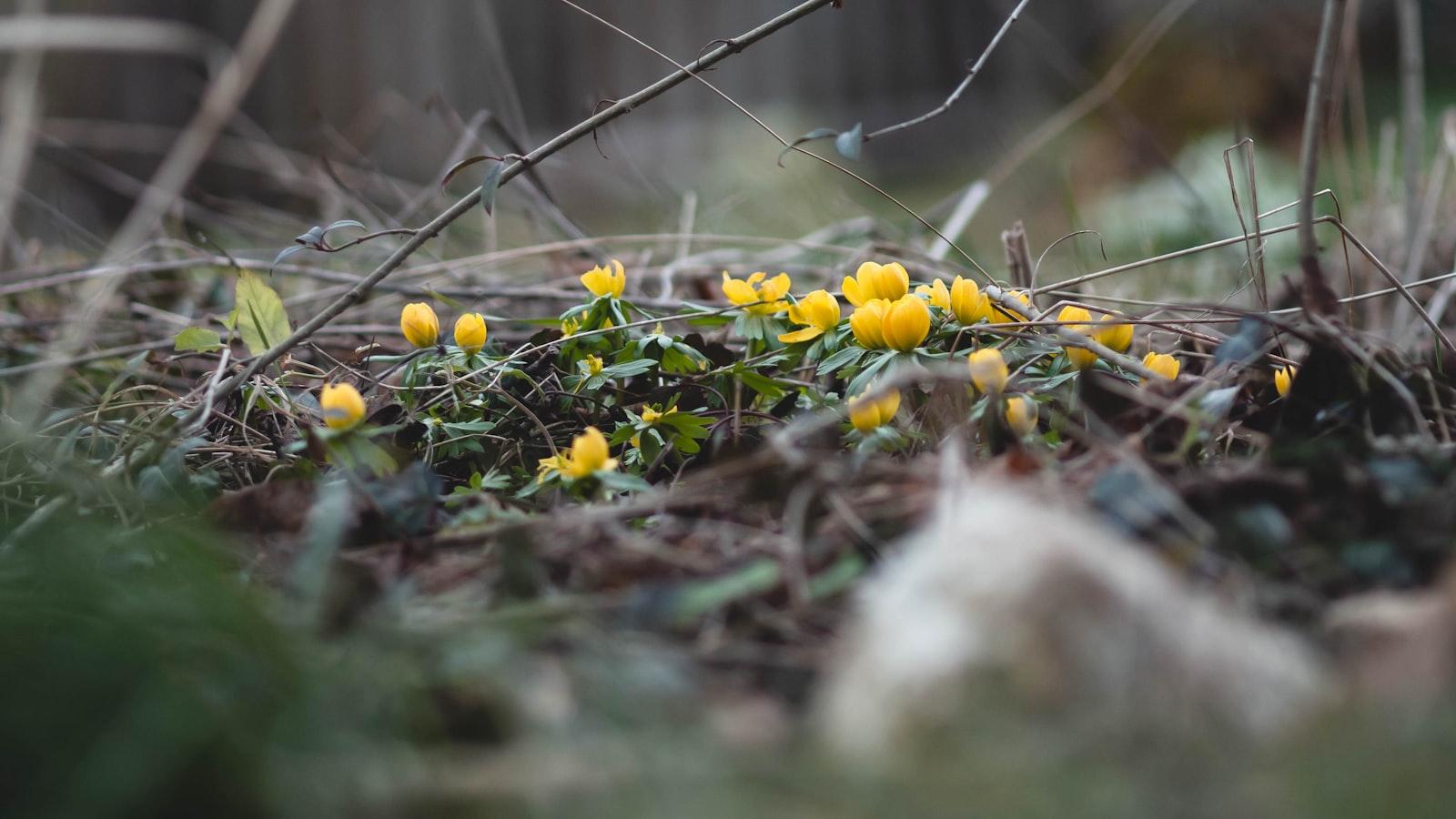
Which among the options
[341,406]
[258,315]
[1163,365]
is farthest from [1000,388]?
[258,315]

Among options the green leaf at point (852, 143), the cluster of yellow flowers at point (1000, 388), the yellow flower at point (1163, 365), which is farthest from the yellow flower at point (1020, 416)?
the green leaf at point (852, 143)

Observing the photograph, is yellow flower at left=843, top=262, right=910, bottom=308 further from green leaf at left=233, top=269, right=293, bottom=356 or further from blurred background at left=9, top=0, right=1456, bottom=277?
blurred background at left=9, top=0, right=1456, bottom=277

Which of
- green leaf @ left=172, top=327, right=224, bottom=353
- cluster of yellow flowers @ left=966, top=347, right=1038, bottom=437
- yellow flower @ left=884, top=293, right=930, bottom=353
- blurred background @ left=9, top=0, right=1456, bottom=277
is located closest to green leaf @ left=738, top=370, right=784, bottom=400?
yellow flower @ left=884, top=293, right=930, bottom=353

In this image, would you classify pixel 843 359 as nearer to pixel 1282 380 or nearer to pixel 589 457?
pixel 589 457

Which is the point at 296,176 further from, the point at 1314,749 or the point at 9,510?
the point at 1314,749

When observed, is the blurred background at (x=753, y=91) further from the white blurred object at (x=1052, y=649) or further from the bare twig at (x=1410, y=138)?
the white blurred object at (x=1052, y=649)

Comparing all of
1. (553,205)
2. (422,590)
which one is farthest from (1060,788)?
(553,205)
